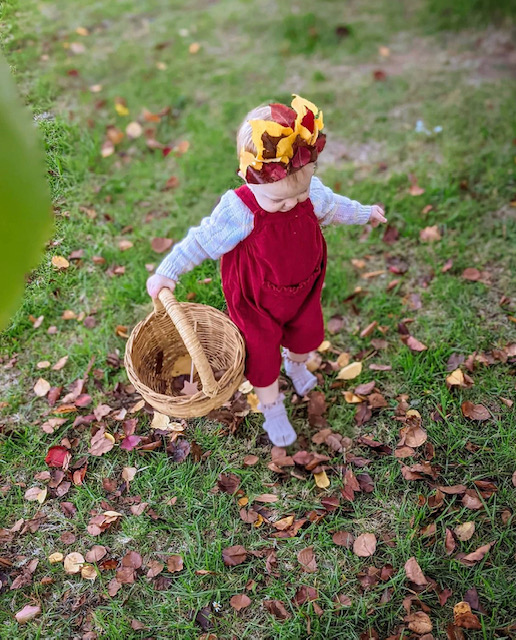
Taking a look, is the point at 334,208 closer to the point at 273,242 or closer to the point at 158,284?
the point at 273,242

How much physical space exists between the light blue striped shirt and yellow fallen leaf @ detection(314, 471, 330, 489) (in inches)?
41.0

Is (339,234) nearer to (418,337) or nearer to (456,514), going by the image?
(418,337)

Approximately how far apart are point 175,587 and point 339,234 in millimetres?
2086

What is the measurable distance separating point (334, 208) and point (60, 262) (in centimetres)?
103

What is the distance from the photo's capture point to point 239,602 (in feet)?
7.18

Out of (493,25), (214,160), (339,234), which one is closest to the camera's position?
(339,234)

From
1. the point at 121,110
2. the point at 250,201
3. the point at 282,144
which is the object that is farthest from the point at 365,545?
the point at 121,110

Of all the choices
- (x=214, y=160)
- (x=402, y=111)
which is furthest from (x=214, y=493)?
(x=402, y=111)

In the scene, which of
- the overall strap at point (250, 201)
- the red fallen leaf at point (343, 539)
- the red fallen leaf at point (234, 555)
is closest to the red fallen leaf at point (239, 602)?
the red fallen leaf at point (234, 555)

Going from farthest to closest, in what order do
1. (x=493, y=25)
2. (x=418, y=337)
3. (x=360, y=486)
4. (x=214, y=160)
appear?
(x=493, y=25), (x=214, y=160), (x=418, y=337), (x=360, y=486)

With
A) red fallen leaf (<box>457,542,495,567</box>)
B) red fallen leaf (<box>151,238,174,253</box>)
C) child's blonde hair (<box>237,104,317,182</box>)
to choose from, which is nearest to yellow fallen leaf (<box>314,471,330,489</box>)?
red fallen leaf (<box>457,542,495,567</box>)

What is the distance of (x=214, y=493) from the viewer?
2486mm

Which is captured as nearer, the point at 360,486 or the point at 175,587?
the point at 175,587

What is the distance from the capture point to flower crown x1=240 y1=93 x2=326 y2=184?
5.84 feet
